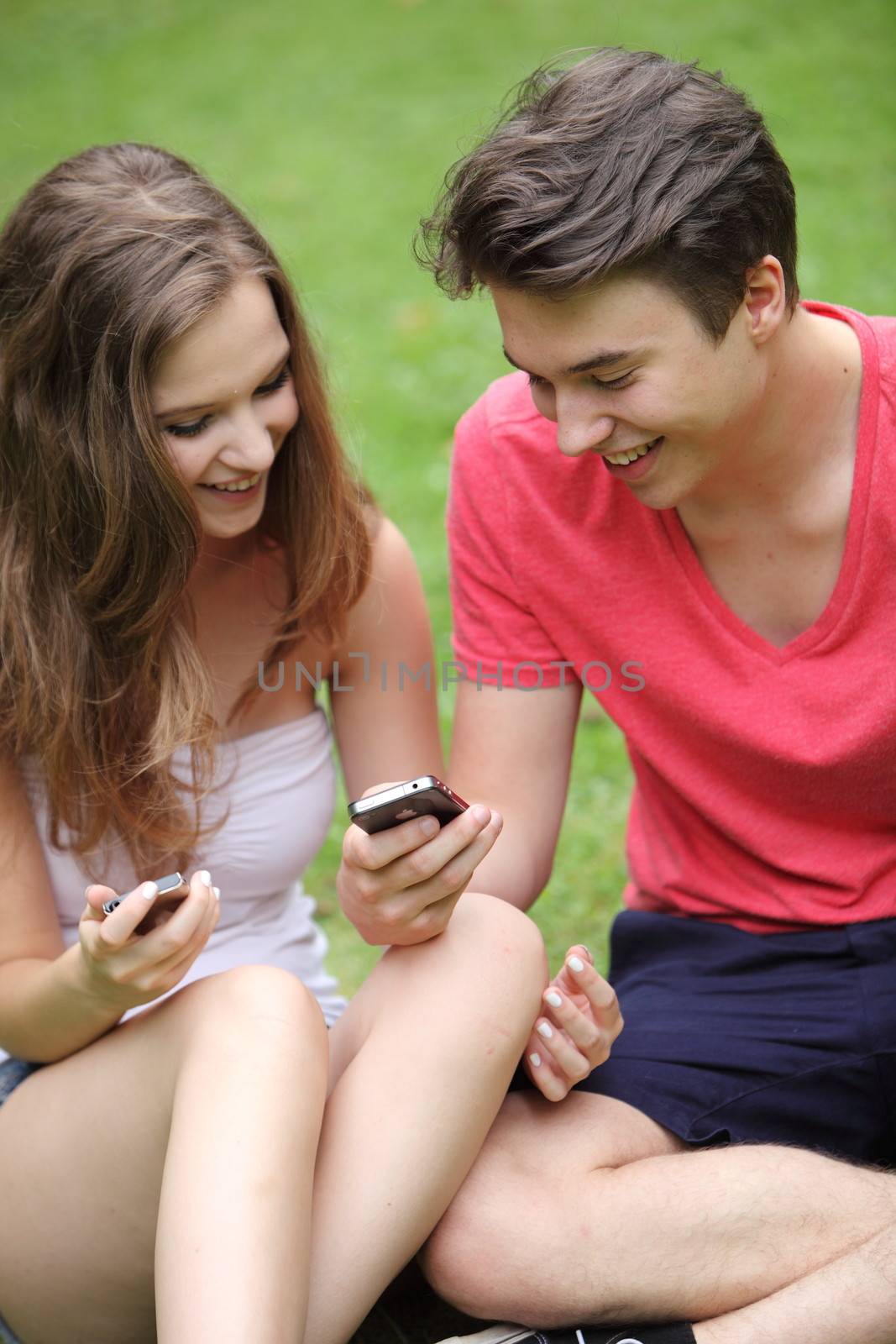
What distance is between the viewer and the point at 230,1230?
195cm

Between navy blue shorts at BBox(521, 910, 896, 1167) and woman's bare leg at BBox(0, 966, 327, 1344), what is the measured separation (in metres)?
0.58

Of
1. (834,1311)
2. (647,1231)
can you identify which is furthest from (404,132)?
(834,1311)

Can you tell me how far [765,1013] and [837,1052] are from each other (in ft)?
0.43

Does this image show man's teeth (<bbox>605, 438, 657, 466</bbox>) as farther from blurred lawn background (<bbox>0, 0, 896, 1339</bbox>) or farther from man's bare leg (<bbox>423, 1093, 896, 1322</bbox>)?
man's bare leg (<bbox>423, 1093, 896, 1322</bbox>)

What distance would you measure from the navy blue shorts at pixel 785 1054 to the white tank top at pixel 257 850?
2.20ft

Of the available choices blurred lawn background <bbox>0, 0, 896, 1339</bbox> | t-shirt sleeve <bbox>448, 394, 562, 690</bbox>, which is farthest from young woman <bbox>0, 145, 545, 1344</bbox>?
blurred lawn background <bbox>0, 0, 896, 1339</bbox>

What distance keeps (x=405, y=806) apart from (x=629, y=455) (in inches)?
26.4

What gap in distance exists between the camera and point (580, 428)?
2.30 metres

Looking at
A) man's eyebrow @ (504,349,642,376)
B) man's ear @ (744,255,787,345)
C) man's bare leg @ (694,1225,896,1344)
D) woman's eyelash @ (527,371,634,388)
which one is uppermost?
man's ear @ (744,255,787,345)

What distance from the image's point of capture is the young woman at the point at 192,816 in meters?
2.12

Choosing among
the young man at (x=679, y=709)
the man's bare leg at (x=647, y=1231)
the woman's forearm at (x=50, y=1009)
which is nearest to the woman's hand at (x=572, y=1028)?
the young man at (x=679, y=709)

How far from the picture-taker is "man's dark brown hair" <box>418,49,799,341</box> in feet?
7.12

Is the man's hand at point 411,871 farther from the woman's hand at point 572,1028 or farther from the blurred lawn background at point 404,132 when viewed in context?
the blurred lawn background at point 404,132

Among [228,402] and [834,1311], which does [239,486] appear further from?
[834,1311]
